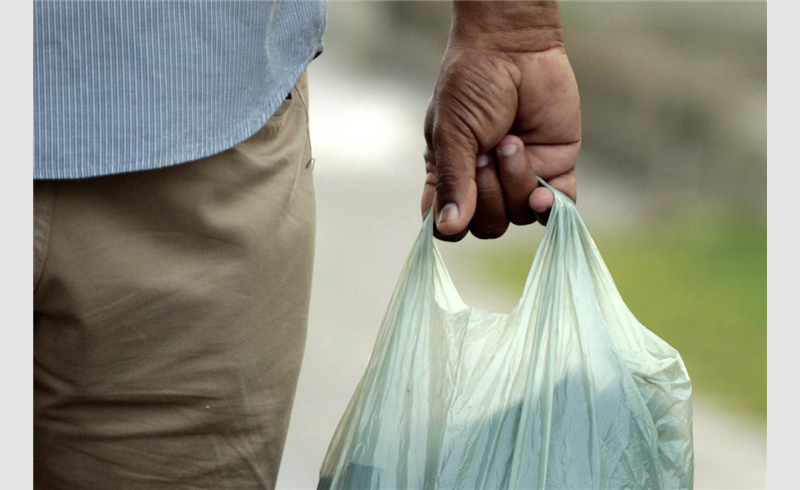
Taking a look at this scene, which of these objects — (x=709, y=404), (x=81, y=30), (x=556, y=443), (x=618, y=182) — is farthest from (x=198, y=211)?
(x=618, y=182)

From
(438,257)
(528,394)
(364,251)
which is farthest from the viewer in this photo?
(364,251)

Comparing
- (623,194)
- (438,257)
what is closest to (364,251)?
(623,194)

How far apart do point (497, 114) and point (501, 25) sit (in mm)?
108

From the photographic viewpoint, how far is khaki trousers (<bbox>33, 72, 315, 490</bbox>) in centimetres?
94

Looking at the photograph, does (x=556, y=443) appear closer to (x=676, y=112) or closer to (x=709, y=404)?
(x=709, y=404)

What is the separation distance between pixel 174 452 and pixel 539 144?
60 cm

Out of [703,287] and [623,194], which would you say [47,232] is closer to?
[703,287]

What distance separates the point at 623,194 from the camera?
202 inches

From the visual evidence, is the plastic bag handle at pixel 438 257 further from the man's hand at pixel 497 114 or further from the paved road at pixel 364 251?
the paved road at pixel 364 251

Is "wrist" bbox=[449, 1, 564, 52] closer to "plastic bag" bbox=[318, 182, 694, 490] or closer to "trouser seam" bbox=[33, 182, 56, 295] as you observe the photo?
"plastic bag" bbox=[318, 182, 694, 490]

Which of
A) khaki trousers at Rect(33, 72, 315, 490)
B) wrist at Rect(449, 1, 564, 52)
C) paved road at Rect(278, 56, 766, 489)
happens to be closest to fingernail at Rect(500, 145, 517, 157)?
wrist at Rect(449, 1, 564, 52)

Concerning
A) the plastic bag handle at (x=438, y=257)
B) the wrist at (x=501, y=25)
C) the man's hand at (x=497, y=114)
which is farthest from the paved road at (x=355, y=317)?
the wrist at (x=501, y=25)

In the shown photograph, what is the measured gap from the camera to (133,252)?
0.96m

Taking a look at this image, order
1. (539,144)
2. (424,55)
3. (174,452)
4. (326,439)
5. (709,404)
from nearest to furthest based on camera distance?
1. (174,452)
2. (539,144)
3. (326,439)
4. (709,404)
5. (424,55)
